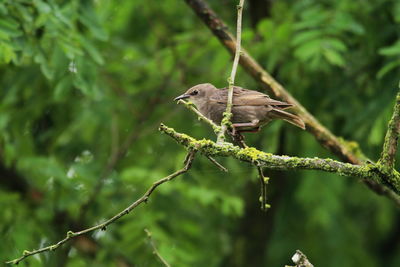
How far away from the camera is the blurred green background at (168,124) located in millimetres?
6391

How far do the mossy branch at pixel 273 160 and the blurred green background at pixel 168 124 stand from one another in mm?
2743

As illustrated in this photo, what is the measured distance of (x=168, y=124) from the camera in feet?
26.7

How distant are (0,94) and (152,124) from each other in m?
1.81

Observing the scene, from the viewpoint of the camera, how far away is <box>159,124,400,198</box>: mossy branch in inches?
123

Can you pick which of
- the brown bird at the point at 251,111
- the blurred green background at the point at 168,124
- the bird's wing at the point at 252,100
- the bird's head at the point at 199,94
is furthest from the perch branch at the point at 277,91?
the bird's wing at the point at 252,100

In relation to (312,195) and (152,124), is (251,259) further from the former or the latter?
(152,124)

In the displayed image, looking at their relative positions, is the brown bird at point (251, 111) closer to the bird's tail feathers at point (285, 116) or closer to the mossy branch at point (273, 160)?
the bird's tail feathers at point (285, 116)

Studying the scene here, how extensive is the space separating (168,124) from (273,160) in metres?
5.02

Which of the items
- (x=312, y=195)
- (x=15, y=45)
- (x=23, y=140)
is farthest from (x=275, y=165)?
(x=23, y=140)

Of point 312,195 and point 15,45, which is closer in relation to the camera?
point 15,45

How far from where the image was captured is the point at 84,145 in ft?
27.5

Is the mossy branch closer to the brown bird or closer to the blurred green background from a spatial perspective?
the brown bird

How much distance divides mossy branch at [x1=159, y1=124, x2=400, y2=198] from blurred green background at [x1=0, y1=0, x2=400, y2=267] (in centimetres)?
274

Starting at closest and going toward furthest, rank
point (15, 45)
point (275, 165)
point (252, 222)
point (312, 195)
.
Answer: point (275, 165) < point (15, 45) < point (312, 195) < point (252, 222)
